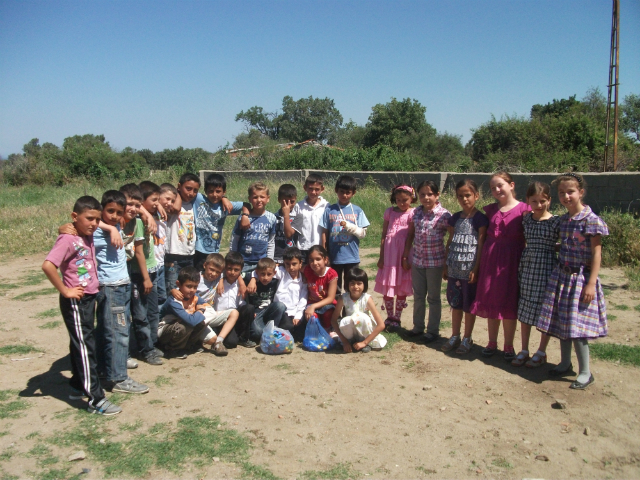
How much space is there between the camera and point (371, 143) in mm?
36969

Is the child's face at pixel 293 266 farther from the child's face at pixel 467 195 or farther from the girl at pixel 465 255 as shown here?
the child's face at pixel 467 195

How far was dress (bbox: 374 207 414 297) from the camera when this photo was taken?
5.21 meters

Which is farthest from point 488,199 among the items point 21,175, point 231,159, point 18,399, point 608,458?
point 21,175

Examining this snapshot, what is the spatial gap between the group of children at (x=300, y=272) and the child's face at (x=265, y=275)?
0.03 ft

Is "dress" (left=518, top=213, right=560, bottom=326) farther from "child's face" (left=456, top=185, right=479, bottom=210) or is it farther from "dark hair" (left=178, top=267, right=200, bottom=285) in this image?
"dark hair" (left=178, top=267, right=200, bottom=285)

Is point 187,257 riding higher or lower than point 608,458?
higher

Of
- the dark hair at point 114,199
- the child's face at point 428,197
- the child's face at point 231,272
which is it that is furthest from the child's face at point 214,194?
the child's face at point 428,197

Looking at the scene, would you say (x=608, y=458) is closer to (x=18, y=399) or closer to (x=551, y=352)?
(x=551, y=352)

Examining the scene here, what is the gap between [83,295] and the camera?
356 cm

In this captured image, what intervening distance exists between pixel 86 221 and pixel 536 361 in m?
3.59

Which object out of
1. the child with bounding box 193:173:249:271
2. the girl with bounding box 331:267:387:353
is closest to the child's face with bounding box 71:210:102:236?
the child with bounding box 193:173:249:271

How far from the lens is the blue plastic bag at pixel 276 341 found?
4.77 m

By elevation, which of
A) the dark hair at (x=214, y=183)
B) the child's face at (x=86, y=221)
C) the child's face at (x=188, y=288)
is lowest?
the child's face at (x=188, y=288)

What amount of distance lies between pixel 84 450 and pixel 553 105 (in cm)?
4006
